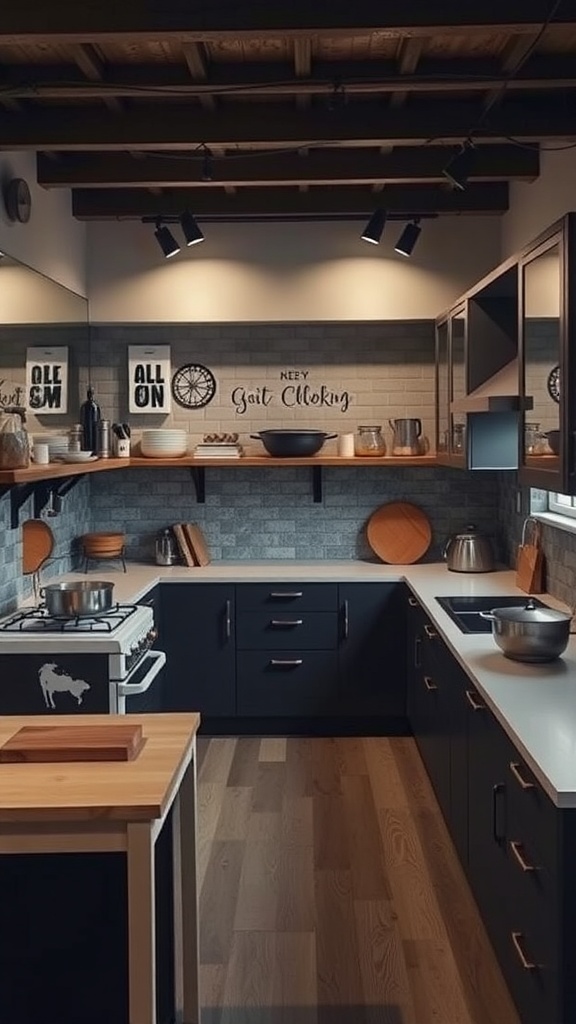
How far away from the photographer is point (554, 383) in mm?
2951

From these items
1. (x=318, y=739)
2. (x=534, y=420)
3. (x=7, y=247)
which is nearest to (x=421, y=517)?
(x=318, y=739)

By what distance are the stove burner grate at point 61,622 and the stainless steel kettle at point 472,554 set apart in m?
1.87

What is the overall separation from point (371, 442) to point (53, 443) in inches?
69.7

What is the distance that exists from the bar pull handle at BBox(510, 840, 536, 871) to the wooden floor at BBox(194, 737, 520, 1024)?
21.5 inches

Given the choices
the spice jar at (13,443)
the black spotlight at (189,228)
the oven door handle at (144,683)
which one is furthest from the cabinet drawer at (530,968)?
the black spotlight at (189,228)

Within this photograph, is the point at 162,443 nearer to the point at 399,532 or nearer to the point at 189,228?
the point at 189,228

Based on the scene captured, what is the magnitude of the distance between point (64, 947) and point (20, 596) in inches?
87.3

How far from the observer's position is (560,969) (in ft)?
6.55

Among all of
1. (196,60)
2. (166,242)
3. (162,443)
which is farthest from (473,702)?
(166,242)

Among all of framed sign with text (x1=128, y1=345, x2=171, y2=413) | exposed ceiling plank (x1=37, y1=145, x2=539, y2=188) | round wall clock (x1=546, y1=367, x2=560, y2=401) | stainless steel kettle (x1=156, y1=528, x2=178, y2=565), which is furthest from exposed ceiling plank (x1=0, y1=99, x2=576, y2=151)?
stainless steel kettle (x1=156, y1=528, x2=178, y2=565)

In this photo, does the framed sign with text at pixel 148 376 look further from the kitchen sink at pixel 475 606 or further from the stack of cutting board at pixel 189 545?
the kitchen sink at pixel 475 606

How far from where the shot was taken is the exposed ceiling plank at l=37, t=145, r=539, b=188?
4.29 meters

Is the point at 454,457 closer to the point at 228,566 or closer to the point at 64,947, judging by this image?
the point at 228,566

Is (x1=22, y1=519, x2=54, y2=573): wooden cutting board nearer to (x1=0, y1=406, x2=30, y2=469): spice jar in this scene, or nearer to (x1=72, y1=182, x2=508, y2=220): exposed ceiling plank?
(x1=0, y1=406, x2=30, y2=469): spice jar
